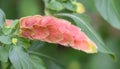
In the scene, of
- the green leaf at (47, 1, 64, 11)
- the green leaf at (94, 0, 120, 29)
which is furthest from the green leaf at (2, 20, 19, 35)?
the green leaf at (94, 0, 120, 29)

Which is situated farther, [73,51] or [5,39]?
[73,51]

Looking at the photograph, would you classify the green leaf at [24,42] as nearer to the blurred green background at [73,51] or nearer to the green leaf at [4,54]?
the green leaf at [4,54]

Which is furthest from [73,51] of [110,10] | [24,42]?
[24,42]

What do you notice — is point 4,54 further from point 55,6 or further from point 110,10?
point 110,10

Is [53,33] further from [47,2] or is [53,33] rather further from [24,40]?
[47,2]

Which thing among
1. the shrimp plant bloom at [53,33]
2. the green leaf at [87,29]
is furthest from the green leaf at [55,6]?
the shrimp plant bloom at [53,33]

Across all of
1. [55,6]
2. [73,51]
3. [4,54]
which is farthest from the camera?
[73,51]

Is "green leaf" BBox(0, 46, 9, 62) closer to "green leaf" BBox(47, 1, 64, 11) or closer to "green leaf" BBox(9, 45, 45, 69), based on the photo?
"green leaf" BBox(9, 45, 45, 69)
